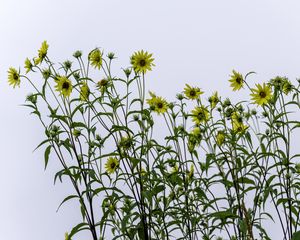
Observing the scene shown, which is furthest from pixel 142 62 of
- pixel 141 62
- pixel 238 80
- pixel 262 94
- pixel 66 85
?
pixel 262 94

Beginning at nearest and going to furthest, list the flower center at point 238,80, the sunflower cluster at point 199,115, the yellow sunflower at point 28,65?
the yellow sunflower at point 28,65
the flower center at point 238,80
the sunflower cluster at point 199,115

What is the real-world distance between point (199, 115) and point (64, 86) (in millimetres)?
1056

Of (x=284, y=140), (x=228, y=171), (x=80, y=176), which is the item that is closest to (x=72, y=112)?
(x=80, y=176)

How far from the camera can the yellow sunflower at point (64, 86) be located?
3.16 m

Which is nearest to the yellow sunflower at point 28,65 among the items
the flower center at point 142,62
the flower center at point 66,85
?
the flower center at point 66,85

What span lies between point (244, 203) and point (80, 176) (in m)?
1.11

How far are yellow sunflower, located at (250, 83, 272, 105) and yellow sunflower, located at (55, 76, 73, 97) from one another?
3.93ft

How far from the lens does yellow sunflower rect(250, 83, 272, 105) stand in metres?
3.17

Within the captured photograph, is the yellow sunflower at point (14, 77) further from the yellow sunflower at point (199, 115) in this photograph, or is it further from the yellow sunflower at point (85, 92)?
the yellow sunflower at point (199, 115)

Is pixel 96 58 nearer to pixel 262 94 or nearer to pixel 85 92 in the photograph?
pixel 85 92

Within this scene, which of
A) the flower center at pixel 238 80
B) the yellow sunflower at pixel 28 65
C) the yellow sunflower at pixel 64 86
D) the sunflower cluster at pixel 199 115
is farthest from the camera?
the sunflower cluster at pixel 199 115

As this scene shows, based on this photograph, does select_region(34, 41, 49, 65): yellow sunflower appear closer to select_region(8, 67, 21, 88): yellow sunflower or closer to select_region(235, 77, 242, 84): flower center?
select_region(8, 67, 21, 88): yellow sunflower

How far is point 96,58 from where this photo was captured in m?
3.47

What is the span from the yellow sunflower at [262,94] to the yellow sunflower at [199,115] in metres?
0.49
